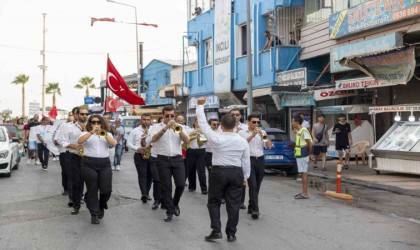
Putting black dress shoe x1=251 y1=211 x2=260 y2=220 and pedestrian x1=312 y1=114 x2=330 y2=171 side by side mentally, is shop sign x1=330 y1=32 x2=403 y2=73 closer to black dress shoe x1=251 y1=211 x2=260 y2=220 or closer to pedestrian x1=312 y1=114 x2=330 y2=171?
pedestrian x1=312 y1=114 x2=330 y2=171

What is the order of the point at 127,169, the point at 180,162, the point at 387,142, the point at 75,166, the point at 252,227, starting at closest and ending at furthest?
the point at 252,227 < the point at 180,162 < the point at 75,166 < the point at 387,142 < the point at 127,169

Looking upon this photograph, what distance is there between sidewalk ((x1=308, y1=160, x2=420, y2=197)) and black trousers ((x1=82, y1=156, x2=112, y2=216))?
6.99 m

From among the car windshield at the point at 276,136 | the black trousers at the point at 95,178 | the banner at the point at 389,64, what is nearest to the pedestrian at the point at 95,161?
the black trousers at the point at 95,178

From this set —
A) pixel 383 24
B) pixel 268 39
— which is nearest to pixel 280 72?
pixel 268 39

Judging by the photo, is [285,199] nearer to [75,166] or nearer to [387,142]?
[75,166]

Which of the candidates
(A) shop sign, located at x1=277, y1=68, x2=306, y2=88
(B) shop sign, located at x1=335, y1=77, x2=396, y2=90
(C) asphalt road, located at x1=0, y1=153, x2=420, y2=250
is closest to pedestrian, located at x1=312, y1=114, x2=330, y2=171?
(B) shop sign, located at x1=335, y1=77, x2=396, y2=90

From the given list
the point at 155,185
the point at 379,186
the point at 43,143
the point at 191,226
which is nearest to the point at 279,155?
the point at 379,186

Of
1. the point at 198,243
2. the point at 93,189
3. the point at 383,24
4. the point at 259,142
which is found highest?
the point at 383,24

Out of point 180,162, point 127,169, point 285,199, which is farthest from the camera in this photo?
point 127,169

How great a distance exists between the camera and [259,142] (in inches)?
385

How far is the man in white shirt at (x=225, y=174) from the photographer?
752 centimetres

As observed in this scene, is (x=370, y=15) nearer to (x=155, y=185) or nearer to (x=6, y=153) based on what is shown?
(x=155, y=185)

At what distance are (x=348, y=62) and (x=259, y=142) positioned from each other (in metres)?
7.97

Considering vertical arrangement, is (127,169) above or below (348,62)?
below
